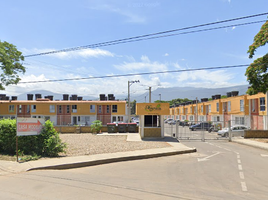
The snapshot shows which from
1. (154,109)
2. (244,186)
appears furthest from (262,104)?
(244,186)

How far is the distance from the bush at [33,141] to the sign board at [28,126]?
0.31m

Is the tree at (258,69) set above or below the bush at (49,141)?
above

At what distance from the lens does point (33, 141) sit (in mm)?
11523

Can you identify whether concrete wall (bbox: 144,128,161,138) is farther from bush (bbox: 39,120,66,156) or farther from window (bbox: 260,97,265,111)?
window (bbox: 260,97,265,111)

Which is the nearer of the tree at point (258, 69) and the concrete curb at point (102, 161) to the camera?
the concrete curb at point (102, 161)

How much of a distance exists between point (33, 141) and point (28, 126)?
0.99 m

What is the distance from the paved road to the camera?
6121mm

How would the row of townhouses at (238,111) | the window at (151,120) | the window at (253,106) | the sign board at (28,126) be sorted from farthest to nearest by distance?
the window at (253,106) < the row of townhouses at (238,111) < the window at (151,120) < the sign board at (28,126)

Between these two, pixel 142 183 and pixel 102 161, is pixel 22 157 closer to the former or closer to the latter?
pixel 102 161

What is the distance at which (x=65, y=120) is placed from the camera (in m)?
33.7

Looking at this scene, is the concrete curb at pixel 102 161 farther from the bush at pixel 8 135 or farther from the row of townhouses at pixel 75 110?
the row of townhouses at pixel 75 110

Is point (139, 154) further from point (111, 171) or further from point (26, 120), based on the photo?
point (26, 120)

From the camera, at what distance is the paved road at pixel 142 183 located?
20.1 feet

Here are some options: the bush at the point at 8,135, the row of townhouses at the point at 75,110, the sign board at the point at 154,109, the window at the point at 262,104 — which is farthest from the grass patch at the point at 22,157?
the row of townhouses at the point at 75,110
